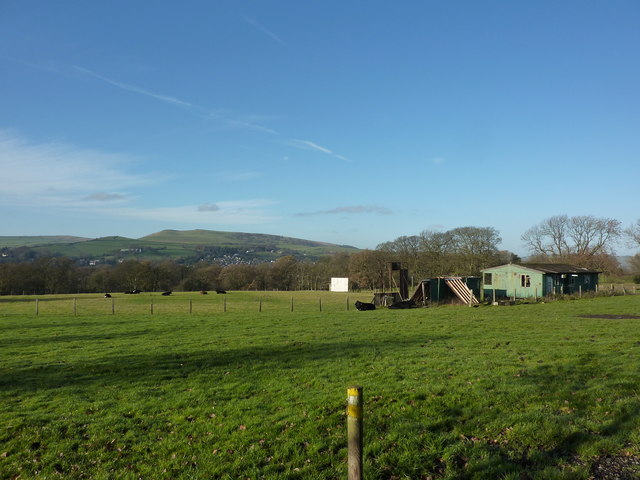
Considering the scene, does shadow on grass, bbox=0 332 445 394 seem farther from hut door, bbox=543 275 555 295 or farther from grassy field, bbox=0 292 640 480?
hut door, bbox=543 275 555 295

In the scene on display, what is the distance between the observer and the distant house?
48.0m

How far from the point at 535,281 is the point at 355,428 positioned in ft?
164

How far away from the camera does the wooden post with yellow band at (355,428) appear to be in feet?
14.2

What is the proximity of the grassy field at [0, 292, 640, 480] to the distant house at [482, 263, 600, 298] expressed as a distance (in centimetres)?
3377

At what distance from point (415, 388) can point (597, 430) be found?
3.53 metres

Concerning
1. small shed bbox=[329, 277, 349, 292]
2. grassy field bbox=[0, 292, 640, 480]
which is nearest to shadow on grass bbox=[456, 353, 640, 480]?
grassy field bbox=[0, 292, 640, 480]

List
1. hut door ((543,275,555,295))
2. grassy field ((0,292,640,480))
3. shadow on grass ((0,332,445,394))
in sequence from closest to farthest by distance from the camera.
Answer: grassy field ((0,292,640,480))
shadow on grass ((0,332,445,394))
hut door ((543,275,555,295))

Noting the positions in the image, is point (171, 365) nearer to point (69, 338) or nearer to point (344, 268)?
point (69, 338)

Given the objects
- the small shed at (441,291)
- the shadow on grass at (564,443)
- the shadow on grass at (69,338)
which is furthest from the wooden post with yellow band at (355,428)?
the small shed at (441,291)

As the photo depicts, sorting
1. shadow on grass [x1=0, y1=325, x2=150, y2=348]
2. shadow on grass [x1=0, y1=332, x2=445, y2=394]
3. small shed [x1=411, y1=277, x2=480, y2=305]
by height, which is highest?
small shed [x1=411, y1=277, x2=480, y2=305]

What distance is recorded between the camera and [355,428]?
434cm

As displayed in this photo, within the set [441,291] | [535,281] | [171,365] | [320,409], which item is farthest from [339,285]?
[320,409]

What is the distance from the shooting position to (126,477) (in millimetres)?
6500

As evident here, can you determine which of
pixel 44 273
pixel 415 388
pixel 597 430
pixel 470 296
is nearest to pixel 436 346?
pixel 415 388
